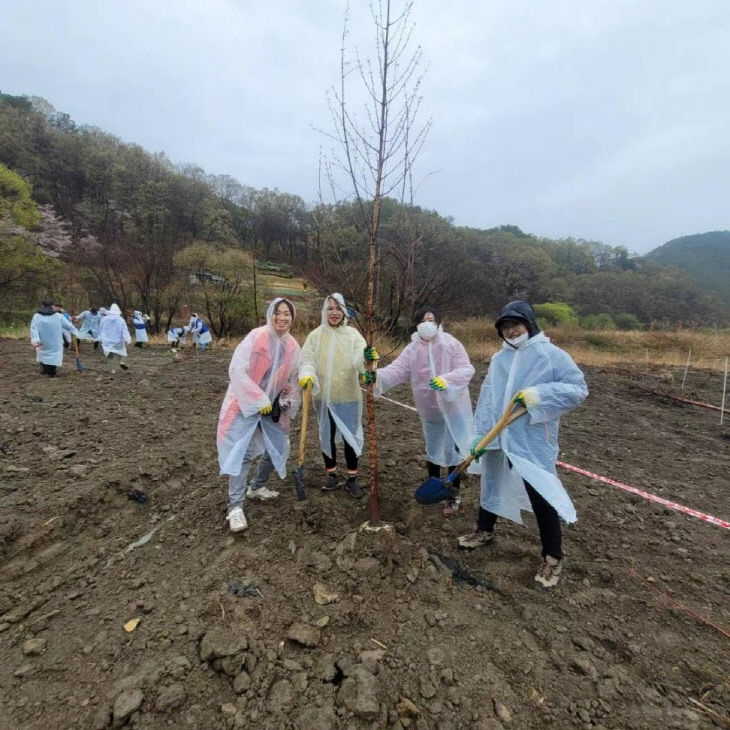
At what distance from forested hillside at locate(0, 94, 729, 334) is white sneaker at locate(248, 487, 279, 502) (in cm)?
173

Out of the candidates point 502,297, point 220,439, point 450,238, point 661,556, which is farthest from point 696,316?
point 220,439

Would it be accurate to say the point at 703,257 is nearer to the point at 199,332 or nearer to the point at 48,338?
the point at 199,332

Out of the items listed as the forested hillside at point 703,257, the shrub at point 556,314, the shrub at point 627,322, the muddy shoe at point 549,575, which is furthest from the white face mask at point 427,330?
the forested hillside at point 703,257

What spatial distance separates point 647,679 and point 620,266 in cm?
5192

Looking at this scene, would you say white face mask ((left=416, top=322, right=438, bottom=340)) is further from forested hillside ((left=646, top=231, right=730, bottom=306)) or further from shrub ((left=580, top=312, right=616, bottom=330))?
forested hillside ((left=646, top=231, right=730, bottom=306))

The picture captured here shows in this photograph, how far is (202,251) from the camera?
20031 mm

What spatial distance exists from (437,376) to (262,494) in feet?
5.59

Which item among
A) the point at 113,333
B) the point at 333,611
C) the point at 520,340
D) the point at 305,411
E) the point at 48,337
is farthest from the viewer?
the point at 113,333

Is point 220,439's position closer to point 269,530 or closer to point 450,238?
point 269,530

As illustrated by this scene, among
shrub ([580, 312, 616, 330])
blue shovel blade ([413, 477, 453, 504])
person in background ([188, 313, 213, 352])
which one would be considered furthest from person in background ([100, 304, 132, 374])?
shrub ([580, 312, 616, 330])

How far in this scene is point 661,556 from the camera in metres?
2.66

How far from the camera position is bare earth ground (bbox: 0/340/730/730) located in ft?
5.26

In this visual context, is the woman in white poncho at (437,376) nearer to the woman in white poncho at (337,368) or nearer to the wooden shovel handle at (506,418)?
the woman in white poncho at (337,368)

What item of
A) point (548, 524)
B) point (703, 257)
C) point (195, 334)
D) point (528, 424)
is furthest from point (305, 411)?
point (703, 257)
